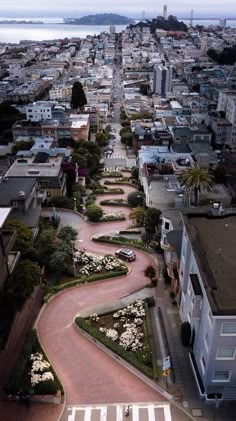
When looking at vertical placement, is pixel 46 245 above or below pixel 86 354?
above

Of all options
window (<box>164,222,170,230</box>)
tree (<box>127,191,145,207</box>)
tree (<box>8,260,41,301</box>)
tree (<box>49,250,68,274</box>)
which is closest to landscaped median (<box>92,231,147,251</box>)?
window (<box>164,222,170,230</box>)

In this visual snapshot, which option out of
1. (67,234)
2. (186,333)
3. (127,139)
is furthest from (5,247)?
(127,139)

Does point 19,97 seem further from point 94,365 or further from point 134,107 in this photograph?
point 94,365

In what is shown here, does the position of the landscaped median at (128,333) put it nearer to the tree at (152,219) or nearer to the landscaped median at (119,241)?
the landscaped median at (119,241)

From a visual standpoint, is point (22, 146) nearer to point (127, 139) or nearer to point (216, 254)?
point (127, 139)

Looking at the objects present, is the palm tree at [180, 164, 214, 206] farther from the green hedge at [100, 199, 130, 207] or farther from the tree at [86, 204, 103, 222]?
the green hedge at [100, 199, 130, 207]

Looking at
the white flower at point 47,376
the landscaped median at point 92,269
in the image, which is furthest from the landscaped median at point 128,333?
the landscaped median at point 92,269

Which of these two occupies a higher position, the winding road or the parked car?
the parked car
